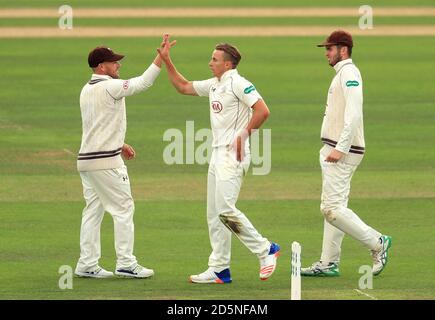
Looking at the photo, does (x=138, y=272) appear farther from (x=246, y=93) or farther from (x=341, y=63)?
(x=341, y=63)

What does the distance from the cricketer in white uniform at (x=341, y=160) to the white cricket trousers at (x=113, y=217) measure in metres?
1.82

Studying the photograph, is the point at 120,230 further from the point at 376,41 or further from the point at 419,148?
the point at 376,41

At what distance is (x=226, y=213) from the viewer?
13.7m

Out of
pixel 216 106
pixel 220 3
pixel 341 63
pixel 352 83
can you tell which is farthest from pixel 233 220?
pixel 220 3

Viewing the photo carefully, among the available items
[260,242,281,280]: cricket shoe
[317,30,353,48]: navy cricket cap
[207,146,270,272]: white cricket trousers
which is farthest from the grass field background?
[317,30,353,48]: navy cricket cap

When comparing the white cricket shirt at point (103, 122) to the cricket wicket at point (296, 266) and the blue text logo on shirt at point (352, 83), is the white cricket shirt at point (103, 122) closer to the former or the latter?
the blue text logo on shirt at point (352, 83)

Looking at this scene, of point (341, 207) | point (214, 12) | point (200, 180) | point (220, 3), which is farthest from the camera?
point (220, 3)

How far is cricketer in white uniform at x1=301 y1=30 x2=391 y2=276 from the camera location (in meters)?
14.0

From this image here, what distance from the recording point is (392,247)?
1556 cm

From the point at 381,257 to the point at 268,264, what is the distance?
121 centimetres

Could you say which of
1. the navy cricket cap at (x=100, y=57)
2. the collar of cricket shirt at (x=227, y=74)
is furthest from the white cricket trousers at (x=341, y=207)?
the navy cricket cap at (x=100, y=57)

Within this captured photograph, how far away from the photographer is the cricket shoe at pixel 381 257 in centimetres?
1419

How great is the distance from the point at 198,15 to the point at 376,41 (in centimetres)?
797

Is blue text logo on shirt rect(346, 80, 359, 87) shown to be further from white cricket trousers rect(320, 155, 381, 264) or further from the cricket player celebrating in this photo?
the cricket player celebrating
